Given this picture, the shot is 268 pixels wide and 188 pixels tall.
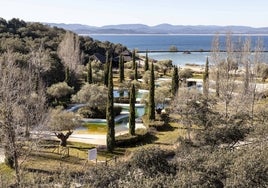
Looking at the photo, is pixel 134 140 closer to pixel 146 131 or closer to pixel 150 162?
pixel 146 131

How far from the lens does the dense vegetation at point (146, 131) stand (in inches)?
495

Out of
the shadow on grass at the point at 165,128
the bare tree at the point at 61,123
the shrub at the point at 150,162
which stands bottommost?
the shadow on grass at the point at 165,128

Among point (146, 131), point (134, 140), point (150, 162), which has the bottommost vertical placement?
point (134, 140)

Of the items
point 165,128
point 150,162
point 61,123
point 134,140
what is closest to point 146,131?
point 134,140

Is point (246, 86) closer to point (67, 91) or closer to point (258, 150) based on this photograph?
point (67, 91)

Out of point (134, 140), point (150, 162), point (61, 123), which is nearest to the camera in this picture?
point (150, 162)

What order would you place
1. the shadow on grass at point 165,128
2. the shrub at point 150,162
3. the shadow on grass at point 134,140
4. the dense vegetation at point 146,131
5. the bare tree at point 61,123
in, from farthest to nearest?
the shadow on grass at point 165,128 < the shadow on grass at point 134,140 < the bare tree at point 61,123 < the shrub at point 150,162 < the dense vegetation at point 146,131

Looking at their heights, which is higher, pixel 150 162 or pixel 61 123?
pixel 150 162

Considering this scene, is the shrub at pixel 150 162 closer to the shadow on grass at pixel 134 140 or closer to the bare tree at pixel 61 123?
the bare tree at pixel 61 123

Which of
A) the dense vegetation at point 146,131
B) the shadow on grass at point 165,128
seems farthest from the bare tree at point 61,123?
the shadow on grass at point 165,128

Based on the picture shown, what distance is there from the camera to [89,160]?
22312 millimetres

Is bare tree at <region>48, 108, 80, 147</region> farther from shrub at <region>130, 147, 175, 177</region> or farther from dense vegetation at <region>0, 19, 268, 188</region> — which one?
shrub at <region>130, 147, 175, 177</region>

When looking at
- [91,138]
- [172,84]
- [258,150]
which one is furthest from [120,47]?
Result: [258,150]

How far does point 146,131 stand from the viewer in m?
28.7
